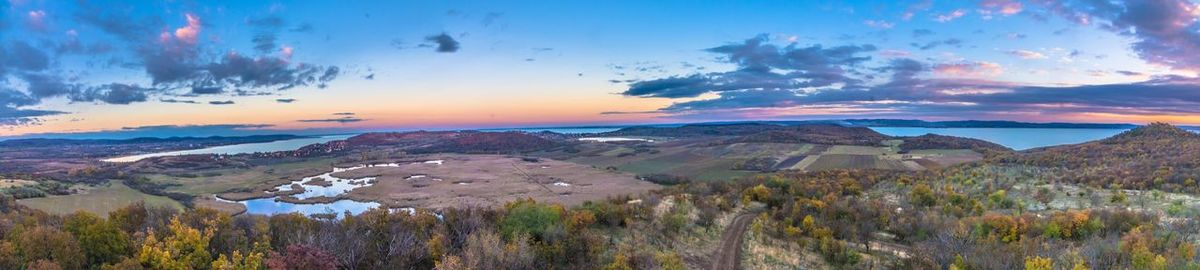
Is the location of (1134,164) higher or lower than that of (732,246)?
higher

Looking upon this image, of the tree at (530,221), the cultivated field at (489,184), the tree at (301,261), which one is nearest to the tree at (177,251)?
the tree at (301,261)

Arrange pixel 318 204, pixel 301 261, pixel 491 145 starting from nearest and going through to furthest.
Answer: pixel 301 261
pixel 318 204
pixel 491 145

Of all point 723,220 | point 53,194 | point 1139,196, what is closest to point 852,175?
point 1139,196

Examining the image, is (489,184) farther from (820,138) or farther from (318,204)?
(820,138)

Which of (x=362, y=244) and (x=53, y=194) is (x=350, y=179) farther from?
(x=362, y=244)

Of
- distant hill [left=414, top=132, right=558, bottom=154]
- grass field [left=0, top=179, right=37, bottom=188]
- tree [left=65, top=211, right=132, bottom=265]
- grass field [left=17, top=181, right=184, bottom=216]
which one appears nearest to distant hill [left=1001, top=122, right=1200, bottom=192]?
tree [left=65, top=211, right=132, bottom=265]

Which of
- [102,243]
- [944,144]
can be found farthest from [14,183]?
[944,144]

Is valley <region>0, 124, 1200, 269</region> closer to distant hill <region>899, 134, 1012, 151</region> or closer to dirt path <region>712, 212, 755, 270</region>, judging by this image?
dirt path <region>712, 212, 755, 270</region>
